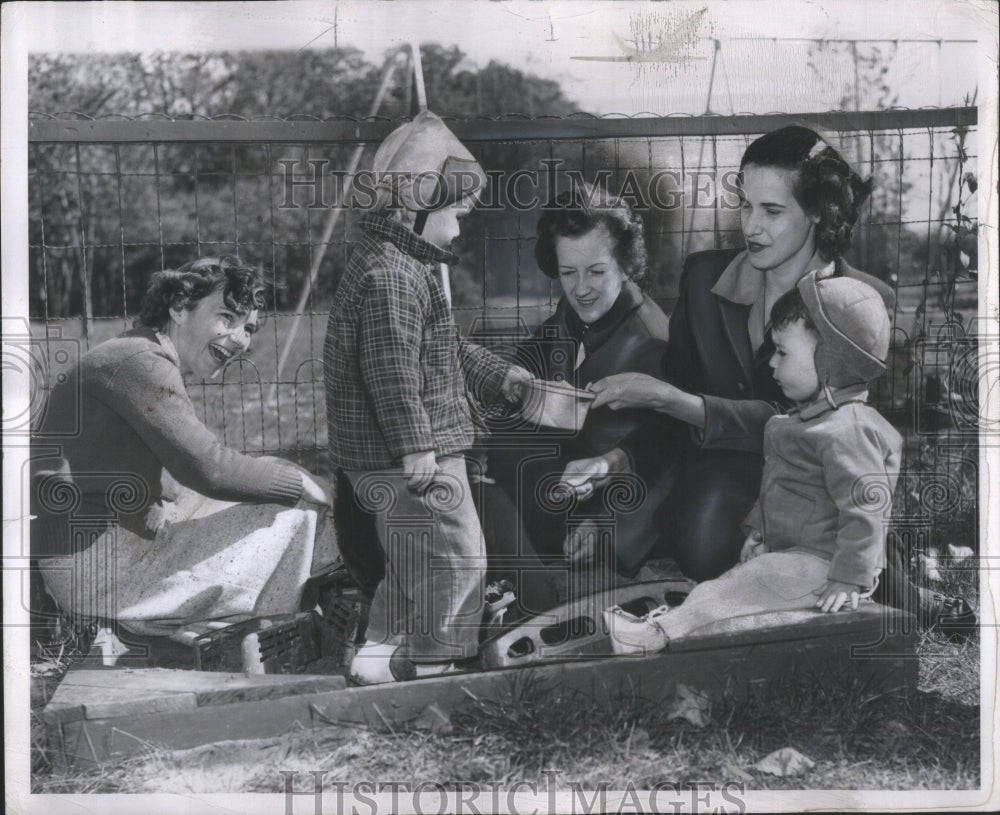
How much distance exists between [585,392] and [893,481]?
118 centimetres

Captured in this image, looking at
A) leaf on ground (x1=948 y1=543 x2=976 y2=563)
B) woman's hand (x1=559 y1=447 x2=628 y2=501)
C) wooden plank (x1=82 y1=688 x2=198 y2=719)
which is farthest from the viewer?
leaf on ground (x1=948 y1=543 x2=976 y2=563)

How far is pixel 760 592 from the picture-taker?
4.86 meters

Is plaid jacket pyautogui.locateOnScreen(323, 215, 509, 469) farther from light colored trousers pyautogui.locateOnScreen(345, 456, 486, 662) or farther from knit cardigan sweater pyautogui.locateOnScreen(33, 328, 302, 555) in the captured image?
knit cardigan sweater pyautogui.locateOnScreen(33, 328, 302, 555)

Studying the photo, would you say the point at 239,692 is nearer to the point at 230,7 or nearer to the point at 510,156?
the point at 510,156

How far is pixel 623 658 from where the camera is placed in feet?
15.9

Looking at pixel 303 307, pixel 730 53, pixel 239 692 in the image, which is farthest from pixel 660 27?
pixel 239 692

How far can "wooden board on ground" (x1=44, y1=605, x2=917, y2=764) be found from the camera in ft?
15.4

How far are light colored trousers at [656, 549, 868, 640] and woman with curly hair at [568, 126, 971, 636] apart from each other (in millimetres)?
98

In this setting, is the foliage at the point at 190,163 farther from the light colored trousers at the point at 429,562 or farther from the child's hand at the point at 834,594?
the child's hand at the point at 834,594

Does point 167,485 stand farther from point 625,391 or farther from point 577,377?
point 625,391

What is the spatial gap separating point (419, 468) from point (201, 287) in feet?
3.35

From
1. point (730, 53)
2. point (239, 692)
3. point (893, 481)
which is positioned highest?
point (730, 53)

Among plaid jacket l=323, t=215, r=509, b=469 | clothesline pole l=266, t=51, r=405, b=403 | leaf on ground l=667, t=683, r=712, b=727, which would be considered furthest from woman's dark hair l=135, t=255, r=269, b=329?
leaf on ground l=667, t=683, r=712, b=727

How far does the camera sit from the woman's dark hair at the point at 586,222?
4.85 metres
